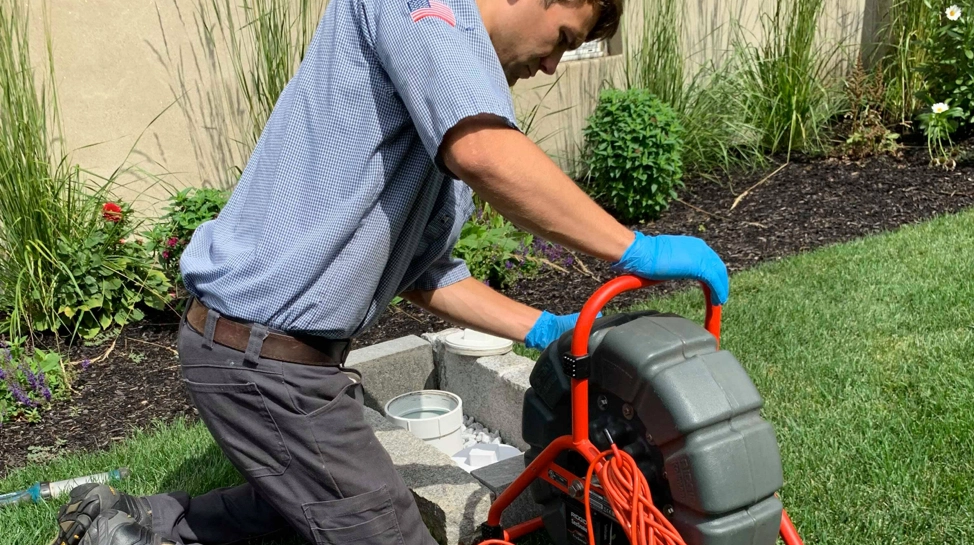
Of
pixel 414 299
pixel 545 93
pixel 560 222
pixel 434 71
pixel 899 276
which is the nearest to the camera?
pixel 434 71

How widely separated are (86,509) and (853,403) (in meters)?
2.54

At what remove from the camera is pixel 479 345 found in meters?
3.55

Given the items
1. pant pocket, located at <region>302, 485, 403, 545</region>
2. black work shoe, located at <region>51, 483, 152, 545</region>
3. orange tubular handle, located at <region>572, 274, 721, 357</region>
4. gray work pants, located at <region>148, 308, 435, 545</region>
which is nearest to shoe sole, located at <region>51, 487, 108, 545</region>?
black work shoe, located at <region>51, 483, 152, 545</region>

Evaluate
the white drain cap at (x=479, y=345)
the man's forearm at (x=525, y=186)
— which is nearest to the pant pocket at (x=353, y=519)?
the man's forearm at (x=525, y=186)

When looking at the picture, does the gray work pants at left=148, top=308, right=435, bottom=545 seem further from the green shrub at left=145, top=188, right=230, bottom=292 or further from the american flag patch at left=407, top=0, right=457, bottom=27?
the green shrub at left=145, top=188, right=230, bottom=292

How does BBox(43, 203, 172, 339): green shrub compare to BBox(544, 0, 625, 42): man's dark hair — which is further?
BBox(43, 203, 172, 339): green shrub

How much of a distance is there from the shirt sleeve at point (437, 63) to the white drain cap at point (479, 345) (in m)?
1.77

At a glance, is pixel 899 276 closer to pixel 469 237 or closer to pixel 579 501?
pixel 469 237

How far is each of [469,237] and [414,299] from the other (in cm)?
224

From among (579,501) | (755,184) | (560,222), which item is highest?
(560,222)

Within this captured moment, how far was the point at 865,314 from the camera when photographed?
405 centimetres

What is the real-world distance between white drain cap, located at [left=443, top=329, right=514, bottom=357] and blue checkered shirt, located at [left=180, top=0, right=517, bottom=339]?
1.42 meters

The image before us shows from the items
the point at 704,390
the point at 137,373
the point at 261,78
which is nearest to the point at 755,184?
the point at 261,78

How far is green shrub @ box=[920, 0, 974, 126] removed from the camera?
6.77 meters
